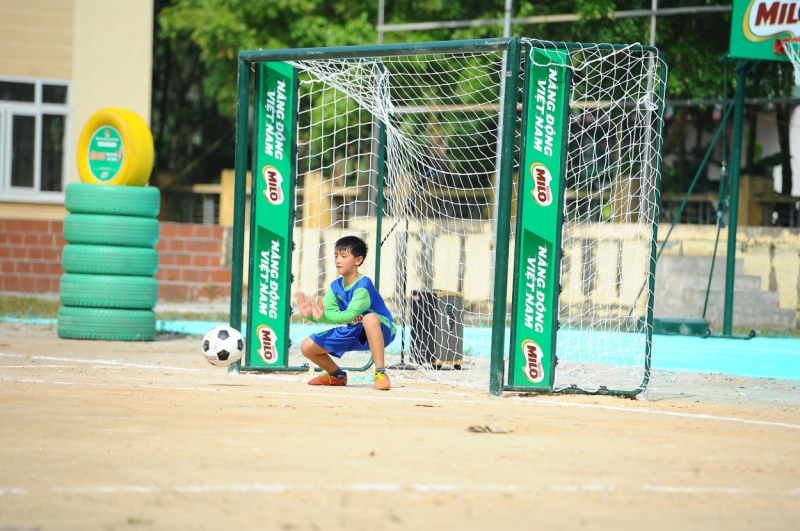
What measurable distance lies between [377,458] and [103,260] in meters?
7.95

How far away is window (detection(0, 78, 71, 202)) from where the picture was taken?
21.5m

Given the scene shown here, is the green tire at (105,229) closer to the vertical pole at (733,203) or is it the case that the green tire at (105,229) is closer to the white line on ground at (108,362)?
the white line on ground at (108,362)

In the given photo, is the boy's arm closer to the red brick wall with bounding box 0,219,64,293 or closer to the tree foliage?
the red brick wall with bounding box 0,219,64,293

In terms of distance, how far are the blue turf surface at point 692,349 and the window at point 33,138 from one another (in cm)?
673

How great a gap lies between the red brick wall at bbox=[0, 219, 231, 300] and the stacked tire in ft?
21.7

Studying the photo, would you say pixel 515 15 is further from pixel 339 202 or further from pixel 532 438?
pixel 532 438

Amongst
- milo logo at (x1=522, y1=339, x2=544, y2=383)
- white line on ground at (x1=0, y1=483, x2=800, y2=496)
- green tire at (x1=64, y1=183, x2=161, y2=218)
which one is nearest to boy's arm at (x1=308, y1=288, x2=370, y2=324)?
milo logo at (x1=522, y1=339, x2=544, y2=383)

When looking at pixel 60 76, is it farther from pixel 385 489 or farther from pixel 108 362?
pixel 385 489

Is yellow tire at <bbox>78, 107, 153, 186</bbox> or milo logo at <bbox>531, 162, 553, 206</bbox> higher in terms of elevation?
yellow tire at <bbox>78, 107, 153, 186</bbox>

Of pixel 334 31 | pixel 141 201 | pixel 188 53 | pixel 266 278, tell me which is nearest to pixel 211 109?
pixel 188 53

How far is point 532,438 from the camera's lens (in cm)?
655

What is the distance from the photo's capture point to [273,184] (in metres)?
9.98

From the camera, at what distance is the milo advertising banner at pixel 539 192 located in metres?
8.66

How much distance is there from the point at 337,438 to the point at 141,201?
24.4 ft
